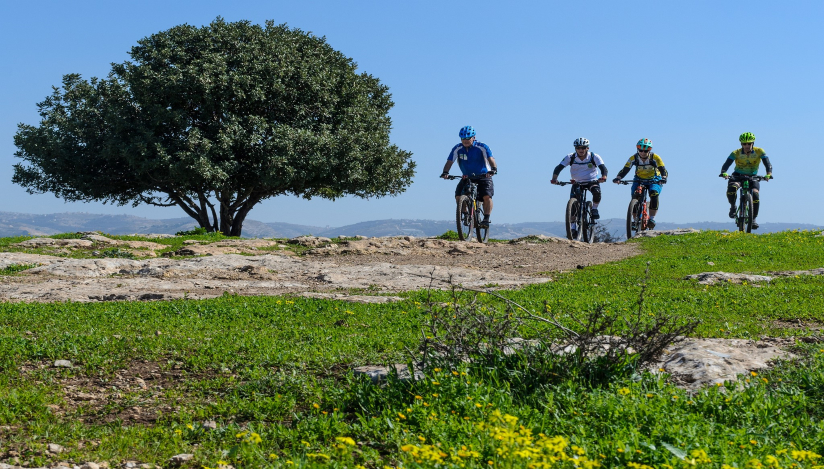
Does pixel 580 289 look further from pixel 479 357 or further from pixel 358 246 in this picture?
pixel 358 246

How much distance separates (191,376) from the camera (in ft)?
22.0

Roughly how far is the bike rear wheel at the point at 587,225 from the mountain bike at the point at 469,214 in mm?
3468

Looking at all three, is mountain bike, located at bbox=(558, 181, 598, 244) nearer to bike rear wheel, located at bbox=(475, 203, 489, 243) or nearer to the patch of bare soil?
bike rear wheel, located at bbox=(475, 203, 489, 243)

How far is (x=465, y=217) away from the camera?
21469mm

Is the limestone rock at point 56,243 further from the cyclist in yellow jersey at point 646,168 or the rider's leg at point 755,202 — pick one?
the rider's leg at point 755,202

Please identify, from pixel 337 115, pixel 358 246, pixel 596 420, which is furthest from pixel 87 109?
pixel 596 420

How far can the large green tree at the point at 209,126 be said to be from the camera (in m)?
29.2

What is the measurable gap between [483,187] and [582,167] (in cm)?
362

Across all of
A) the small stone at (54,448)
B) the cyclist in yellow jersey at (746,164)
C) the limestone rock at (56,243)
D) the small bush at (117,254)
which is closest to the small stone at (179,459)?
the small stone at (54,448)

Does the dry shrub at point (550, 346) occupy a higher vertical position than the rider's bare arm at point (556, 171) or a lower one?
lower

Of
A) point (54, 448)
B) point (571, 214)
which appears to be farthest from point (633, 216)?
point (54, 448)

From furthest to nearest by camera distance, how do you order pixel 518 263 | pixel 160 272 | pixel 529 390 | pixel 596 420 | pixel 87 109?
1. pixel 87 109
2. pixel 518 263
3. pixel 160 272
4. pixel 529 390
5. pixel 596 420

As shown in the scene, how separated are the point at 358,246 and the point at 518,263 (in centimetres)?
505

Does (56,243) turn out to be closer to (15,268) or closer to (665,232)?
(15,268)
